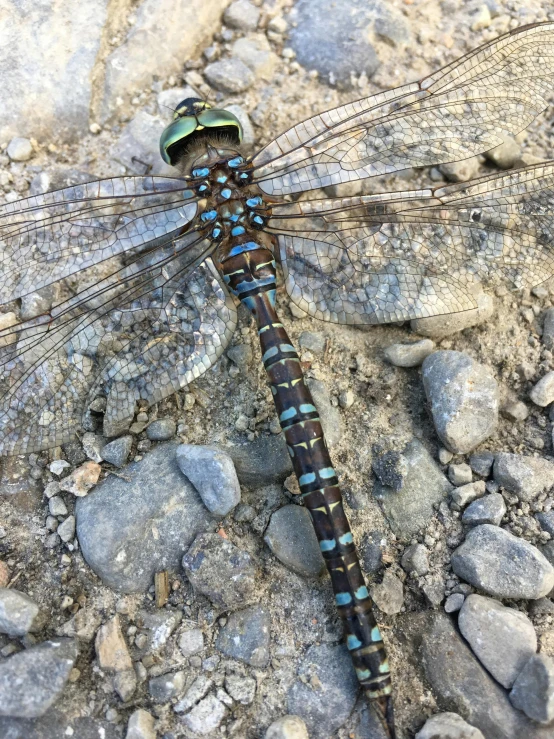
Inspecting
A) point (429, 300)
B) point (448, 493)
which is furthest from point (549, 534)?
point (429, 300)

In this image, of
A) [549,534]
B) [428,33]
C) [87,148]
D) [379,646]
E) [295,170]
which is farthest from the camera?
[428,33]

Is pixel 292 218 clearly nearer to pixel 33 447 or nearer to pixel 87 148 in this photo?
pixel 87 148

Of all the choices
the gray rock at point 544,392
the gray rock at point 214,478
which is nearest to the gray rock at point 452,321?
the gray rock at point 544,392

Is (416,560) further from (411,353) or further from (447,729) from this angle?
(411,353)

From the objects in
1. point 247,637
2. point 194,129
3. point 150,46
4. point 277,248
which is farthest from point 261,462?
point 150,46

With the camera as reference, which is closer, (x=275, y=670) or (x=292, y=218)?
(x=275, y=670)

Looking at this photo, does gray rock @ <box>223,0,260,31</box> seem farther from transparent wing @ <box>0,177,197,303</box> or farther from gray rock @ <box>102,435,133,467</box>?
gray rock @ <box>102,435,133,467</box>
